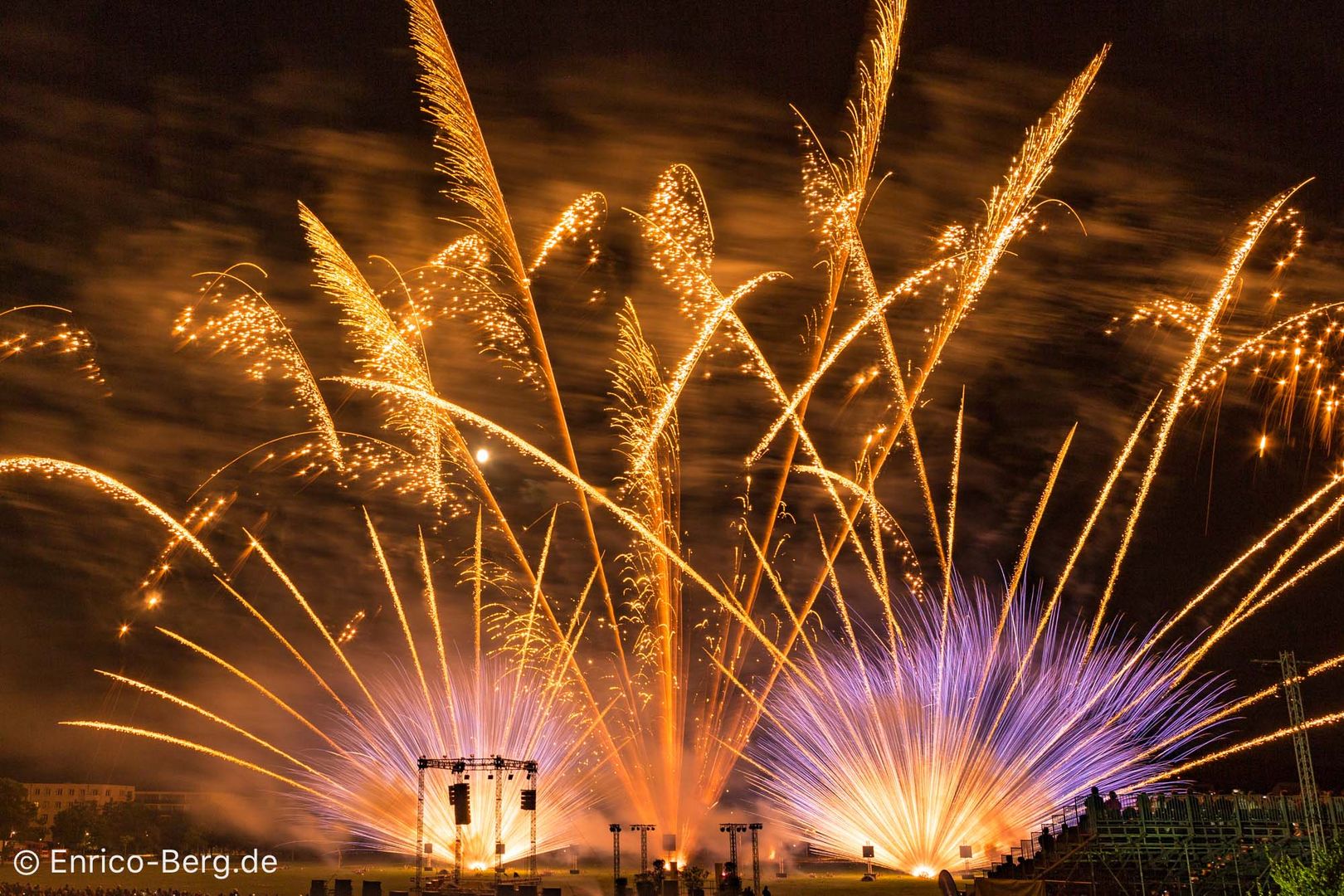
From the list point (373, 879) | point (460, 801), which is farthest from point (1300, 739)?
point (373, 879)

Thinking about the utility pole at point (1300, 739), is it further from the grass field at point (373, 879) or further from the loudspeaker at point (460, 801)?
the loudspeaker at point (460, 801)

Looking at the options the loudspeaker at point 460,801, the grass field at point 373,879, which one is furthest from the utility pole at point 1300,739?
the loudspeaker at point 460,801

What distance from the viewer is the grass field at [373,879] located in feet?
90.1

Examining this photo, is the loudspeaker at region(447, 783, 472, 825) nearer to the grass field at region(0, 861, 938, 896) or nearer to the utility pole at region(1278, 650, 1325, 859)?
the grass field at region(0, 861, 938, 896)

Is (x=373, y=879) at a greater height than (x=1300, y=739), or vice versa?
(x=1300, y=739)

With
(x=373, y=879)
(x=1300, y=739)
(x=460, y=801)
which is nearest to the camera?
(x=1300, y=739)

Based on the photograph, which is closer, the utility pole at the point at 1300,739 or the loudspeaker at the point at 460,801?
the utility pole at the point at 1300,739

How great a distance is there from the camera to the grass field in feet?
90.1

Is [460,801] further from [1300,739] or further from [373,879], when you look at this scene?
[1300,739]

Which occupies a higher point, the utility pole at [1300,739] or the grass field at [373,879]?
the utility pole at [1300,739]

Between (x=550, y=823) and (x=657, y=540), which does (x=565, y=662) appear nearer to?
(x=657, y=540)

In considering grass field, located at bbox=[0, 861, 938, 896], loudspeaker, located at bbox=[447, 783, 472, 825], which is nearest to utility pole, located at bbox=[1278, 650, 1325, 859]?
grass field, located at bbox=[0, 861, 938, 896]

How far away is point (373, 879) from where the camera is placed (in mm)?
36656

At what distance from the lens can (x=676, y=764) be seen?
3014cm
